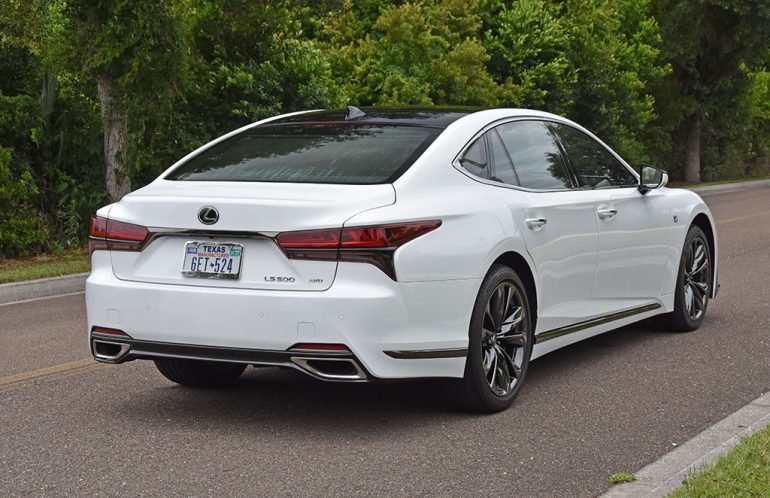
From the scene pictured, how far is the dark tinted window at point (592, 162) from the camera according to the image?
7754mm

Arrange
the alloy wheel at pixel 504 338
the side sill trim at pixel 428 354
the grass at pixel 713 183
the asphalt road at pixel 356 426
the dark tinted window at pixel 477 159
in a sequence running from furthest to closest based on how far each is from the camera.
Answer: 1. the grass at pixel 713 183
2. the dark tinted window at pixel 477 159
3. the alloy wheel at pixel 504 338
4. the side sill trim at pixel 428 354
5. the asphalt road at pixel 356 426

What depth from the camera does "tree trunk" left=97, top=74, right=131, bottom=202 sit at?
55.0 ft

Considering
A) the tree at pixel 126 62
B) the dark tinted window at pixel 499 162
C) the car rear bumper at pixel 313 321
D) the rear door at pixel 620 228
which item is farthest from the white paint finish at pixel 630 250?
the tree at pixel 126 62

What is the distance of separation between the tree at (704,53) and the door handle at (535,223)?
29001mm

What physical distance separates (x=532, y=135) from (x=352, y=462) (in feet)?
8.91

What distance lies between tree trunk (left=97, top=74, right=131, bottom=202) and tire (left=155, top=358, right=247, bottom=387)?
398 inches

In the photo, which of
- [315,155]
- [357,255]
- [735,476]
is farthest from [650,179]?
[735,476]

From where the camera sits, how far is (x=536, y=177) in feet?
23.4

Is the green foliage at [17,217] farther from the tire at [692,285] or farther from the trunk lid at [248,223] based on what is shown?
the trunk lid at [248,223]

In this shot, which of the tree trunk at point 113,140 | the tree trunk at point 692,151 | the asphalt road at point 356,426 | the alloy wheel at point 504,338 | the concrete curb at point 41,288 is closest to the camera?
the asphalt road at point 356,426

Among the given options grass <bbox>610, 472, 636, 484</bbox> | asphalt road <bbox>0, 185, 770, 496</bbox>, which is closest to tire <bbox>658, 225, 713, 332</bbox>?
asphalt road <bbox>0, 185, 770, 496</bbox>

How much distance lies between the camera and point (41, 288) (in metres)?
12.8

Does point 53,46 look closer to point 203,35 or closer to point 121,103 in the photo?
point 121,103

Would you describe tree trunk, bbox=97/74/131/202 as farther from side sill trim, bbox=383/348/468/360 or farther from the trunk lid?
side sill trim, bbox=383/348/468/360
